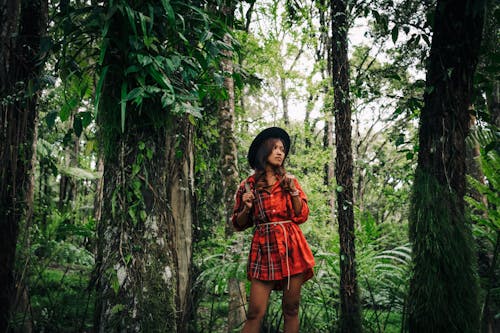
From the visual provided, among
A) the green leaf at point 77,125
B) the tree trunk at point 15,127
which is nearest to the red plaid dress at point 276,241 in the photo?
the green leaf at point 77,125

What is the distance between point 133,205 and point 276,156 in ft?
4.25

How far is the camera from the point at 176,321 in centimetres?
265

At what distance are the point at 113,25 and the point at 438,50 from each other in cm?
204

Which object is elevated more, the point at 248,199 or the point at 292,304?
the point at 248,199

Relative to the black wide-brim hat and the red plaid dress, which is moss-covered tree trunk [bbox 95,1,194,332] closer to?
the red plaid dress

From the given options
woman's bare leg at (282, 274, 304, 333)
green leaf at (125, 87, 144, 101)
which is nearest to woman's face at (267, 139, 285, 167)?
woman's bare leg at (282, 274, 304, 333)

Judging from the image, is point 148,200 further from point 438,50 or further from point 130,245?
point 438,50

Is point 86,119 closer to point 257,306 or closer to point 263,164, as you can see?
point 263,164

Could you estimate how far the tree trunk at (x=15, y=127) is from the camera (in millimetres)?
3699

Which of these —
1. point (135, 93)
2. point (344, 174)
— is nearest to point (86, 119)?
point (135, 93)

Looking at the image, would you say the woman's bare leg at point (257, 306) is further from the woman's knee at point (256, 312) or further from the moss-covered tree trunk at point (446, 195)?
the moss-covered tree trunk at point (446, 195)

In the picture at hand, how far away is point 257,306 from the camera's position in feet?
9.86

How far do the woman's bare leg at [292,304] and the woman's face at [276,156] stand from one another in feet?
3.11

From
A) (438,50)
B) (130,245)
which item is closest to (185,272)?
(130,245)
